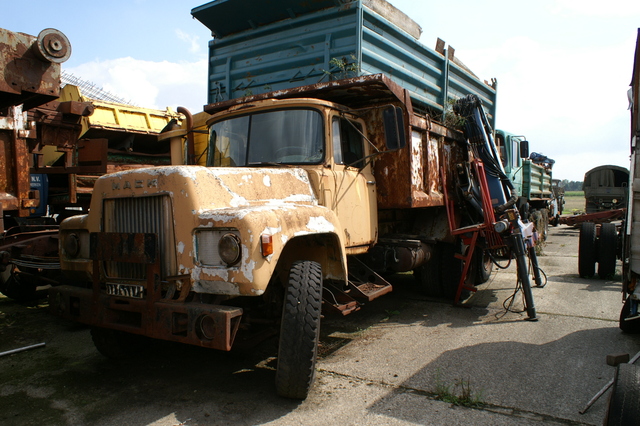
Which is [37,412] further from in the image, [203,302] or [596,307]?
[596,307]

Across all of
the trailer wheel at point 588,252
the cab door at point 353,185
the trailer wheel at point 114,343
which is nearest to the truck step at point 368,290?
the cab door at point 353,185

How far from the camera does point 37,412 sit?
3266 millimetres

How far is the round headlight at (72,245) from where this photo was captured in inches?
158

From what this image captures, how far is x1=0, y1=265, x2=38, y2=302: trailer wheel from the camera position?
5.96 meters

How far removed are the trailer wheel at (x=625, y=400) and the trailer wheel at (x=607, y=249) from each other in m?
5.83

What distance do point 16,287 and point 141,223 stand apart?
12.6 feet

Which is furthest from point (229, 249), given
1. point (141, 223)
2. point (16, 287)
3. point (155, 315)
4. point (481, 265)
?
point (481, 265)

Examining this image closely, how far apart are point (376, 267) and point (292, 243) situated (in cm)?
189

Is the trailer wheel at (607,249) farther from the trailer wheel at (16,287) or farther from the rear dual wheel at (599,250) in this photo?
the trailer wheel at (16,287)

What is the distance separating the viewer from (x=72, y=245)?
159 inches

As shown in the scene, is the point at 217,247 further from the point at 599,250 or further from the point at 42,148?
the point at 599,250

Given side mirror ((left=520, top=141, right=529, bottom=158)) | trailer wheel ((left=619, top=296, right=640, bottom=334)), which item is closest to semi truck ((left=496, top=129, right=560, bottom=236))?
side mirror ((left=520, top=141, right=529, bottom=158))

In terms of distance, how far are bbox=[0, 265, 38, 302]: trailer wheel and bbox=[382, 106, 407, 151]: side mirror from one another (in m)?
4.81

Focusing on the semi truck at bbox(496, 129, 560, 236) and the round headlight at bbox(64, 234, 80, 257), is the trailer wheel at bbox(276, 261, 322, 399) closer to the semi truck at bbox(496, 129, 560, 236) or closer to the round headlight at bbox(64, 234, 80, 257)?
the round headlight at bbox(64, 234, 80, 257)
